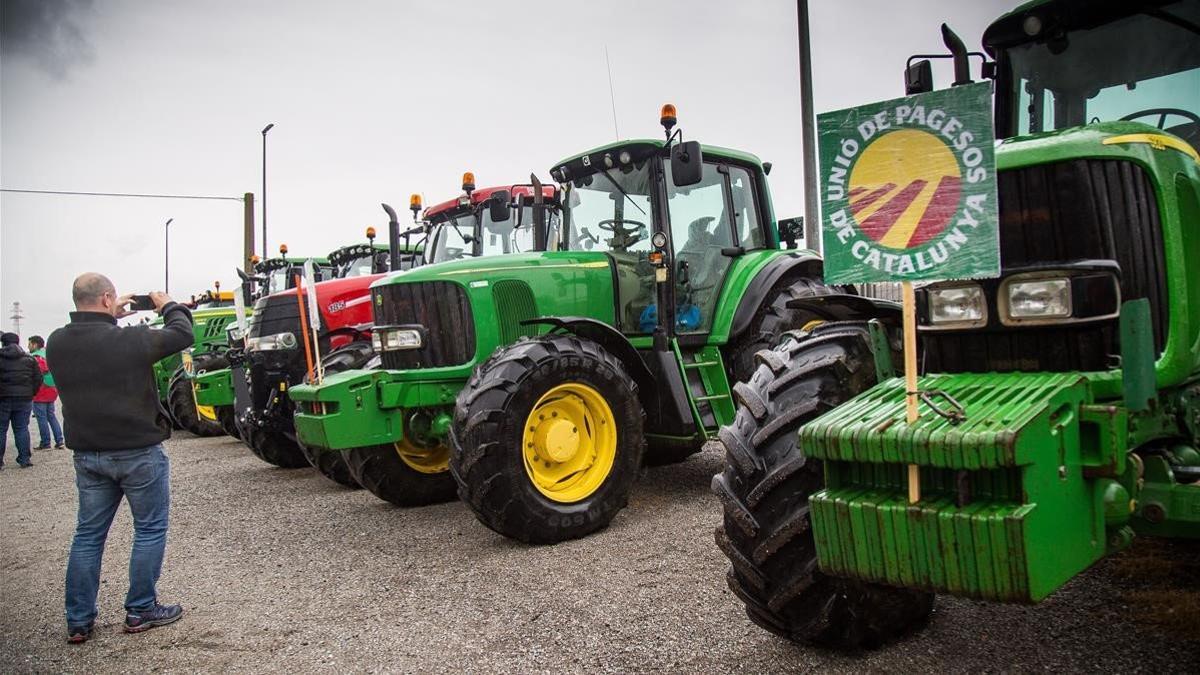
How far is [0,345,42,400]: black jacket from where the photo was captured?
423 inches

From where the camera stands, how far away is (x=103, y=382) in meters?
4.00

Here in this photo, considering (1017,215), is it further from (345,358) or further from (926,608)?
(345,358)

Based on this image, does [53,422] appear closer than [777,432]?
No

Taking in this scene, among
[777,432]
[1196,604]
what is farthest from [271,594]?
[1196,604]

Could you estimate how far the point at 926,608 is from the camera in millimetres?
3150

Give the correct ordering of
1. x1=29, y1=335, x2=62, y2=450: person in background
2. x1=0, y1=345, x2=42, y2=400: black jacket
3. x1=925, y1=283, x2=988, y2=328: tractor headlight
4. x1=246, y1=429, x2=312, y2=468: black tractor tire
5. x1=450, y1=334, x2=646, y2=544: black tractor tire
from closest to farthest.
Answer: x1=925, y1=283, x2=988, y2=328: tractor headlight
x1=450, y1=334, x2=646, y2=544: black tractor tire
x1=246, y1=429, x2=312, y2=468: black tractor tire
x1=0, y1=345, x2=42, y2=400: black jacket
x1=29, y1=335, x2=62, y2=450: person in background

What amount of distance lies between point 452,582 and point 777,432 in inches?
88.6

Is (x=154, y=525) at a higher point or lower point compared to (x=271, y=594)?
higher

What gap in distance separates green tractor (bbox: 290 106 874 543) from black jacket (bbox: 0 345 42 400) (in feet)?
23.8

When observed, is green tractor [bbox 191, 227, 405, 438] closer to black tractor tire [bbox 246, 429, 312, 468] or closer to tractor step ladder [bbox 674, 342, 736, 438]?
black tractor tire [bbox 246, 429, 312, 468]

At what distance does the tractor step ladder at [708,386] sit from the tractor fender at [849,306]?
6.84 ft

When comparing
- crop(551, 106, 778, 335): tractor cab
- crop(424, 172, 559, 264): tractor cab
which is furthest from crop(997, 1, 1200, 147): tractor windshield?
crop(424, 172, 559, 264): tractor cab

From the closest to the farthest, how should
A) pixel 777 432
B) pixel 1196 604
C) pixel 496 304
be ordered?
pixel 777 432 → pixel 1196 604 → pixel 496 304

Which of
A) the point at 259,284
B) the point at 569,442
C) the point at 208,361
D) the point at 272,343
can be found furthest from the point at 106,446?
the point at 259,284
